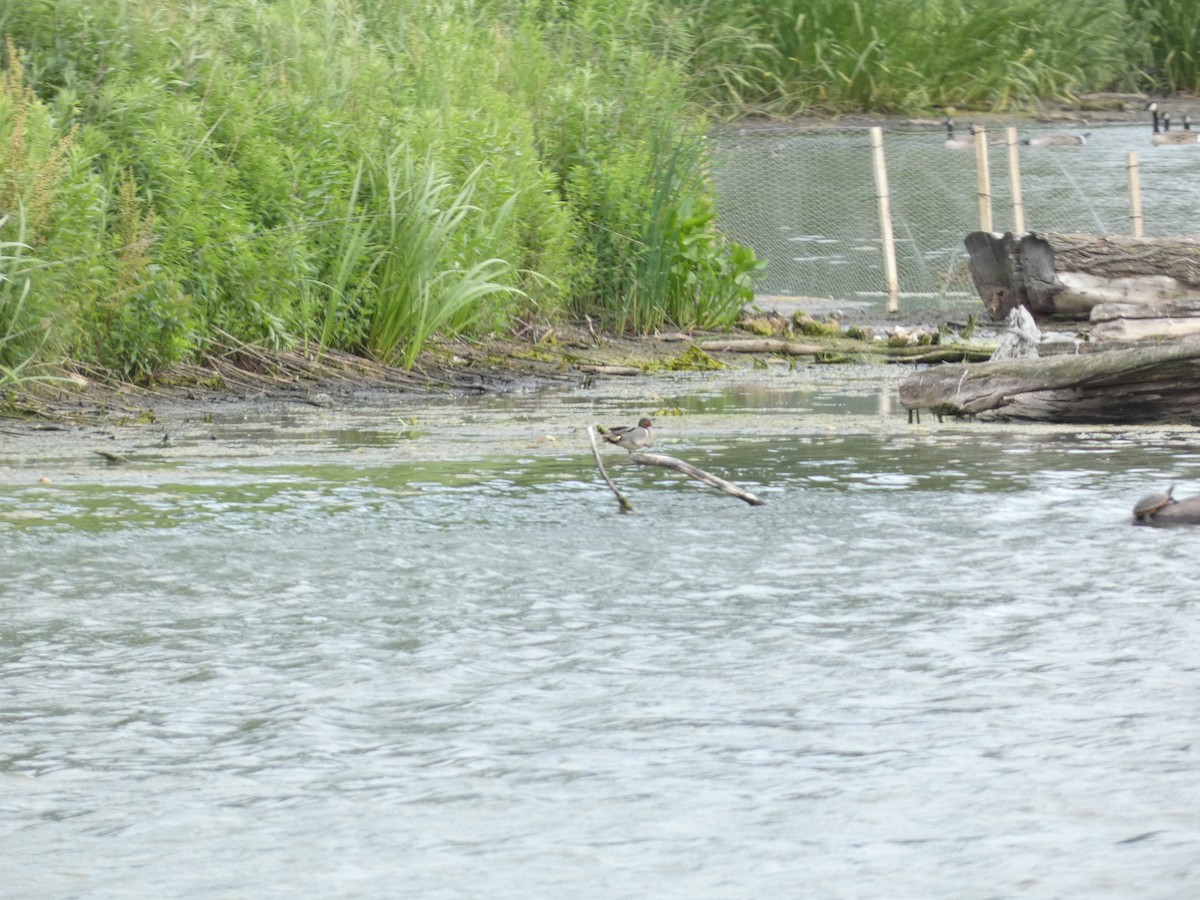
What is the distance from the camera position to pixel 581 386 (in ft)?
34.6

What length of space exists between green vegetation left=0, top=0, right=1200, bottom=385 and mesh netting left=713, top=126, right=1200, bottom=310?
167 inches

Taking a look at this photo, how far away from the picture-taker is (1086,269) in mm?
14070

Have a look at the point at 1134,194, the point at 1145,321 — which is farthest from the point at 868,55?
the point at 1145,321

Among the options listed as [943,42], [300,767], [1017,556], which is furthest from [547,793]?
[943,42]

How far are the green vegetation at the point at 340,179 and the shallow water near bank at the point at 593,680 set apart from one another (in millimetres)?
1728

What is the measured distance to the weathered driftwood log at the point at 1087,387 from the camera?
26.7 feet

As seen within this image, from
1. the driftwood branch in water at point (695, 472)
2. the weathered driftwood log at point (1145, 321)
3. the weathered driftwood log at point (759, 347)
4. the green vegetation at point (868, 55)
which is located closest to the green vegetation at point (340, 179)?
the weathered driftwood log at point (759, 347)

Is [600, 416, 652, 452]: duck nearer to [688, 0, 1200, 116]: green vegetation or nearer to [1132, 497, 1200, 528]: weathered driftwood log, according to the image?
[1132, 497, 1200, 528]: weathered driftwood log

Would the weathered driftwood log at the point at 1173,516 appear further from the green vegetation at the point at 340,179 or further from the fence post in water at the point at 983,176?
the fence post in water at the point at 983,176

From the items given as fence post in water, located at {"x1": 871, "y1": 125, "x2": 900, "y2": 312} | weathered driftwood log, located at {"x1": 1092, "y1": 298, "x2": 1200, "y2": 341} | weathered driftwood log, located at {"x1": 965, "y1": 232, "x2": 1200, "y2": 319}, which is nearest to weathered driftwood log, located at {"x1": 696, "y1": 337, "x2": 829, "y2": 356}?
weathered driftwood log, located at {"x1": 1092, "y1": 298, "x2": 1200, "y2": 341}

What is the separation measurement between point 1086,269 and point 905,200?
620 cm

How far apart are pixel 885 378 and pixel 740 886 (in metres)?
8.31

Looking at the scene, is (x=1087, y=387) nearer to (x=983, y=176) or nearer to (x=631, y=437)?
(x=631, y=437)

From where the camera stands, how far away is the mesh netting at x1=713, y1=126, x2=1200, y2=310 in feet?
61.4
